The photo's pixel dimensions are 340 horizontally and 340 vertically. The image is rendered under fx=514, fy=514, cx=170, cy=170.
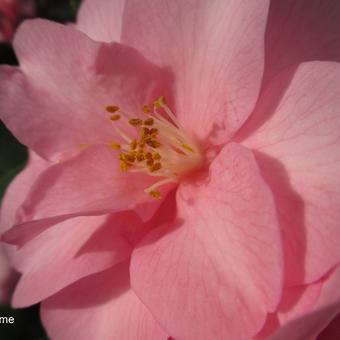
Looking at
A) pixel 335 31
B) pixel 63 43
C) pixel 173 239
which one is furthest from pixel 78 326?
pixel 335 31

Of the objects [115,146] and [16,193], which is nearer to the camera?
[115,146]

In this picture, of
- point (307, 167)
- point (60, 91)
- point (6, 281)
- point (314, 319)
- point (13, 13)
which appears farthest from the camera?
point (13, 13)

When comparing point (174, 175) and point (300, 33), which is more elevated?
point (300, 33)

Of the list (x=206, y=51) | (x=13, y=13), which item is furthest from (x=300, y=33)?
(x=13, y=13)

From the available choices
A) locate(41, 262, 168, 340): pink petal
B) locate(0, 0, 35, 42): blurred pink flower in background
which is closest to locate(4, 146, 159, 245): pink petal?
locate(41, 262, 168, 340): pink petal

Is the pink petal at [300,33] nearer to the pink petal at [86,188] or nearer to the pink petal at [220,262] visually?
the pink petal at [220,262]

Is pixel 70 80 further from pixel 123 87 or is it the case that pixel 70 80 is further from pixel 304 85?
pixel 304 85

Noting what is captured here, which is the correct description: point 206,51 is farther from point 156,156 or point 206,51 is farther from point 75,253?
point 75,253

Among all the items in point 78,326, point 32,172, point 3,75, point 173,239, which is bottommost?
point 78,326
